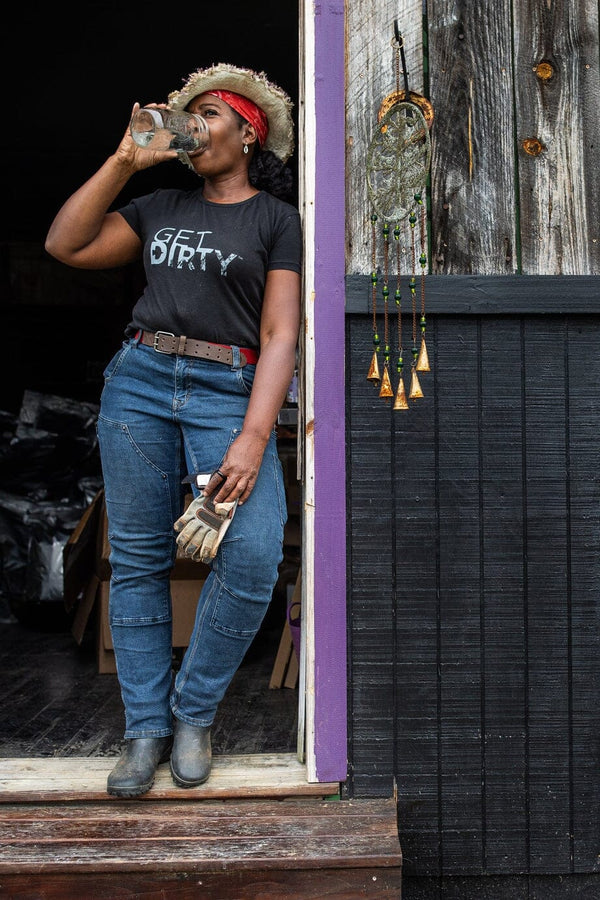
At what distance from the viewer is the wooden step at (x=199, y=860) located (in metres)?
2.07

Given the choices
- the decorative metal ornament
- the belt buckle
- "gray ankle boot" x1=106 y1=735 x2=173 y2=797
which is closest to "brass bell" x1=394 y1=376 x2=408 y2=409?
the decorative metal ornament

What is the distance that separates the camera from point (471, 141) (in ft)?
8.06

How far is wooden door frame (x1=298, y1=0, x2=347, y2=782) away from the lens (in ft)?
7.82

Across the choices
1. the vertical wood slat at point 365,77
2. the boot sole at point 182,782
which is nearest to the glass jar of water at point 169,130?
the vertical wood slat at point 365,77

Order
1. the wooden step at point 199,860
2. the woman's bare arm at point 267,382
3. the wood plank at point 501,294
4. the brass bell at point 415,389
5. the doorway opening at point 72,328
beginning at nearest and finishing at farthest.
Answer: the wooden step at point 199,860
the woman's bare arm at point 267,382
the brass bell at point 415,389
the wood plank at point 501,294
the doorway opening at point 72,328

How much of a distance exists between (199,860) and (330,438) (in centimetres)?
111

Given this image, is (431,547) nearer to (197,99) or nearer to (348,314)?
(348,314)

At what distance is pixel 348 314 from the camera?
7.91 ft

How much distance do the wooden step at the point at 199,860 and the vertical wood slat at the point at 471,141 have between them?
1.56 m

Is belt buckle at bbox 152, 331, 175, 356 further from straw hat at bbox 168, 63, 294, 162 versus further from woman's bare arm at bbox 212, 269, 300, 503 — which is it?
straw hat at bbox 168, 63, 294, 162

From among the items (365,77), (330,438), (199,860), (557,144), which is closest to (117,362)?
(330,438)

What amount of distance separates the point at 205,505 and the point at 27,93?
368 centimetres

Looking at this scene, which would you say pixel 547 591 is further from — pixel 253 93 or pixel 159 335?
pixel 253 93

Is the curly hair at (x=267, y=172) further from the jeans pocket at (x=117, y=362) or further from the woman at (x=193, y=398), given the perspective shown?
the jeans pocket at (x=117, y=362)
